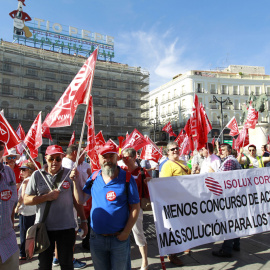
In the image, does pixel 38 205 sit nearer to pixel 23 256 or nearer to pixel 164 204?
pixel 164 204

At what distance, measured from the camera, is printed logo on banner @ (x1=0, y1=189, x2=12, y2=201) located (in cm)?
246

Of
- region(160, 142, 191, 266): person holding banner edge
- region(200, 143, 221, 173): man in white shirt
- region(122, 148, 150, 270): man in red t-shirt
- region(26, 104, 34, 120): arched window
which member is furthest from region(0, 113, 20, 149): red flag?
region(26, 104, 34, 120): arched window

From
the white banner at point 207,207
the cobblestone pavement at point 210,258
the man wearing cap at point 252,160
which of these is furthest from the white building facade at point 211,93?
the white banner at point 207,207

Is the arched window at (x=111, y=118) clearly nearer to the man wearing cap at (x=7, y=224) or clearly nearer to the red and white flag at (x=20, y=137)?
Result: the red and white flag at (x=20, y=137)

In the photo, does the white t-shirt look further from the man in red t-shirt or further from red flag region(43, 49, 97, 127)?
red flag region(43, 49, 97, 127)

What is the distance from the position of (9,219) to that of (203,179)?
2698mm

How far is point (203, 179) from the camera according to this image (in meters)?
3.97

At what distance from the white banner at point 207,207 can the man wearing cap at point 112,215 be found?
3.10 feet

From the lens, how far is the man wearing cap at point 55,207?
2.79 meters

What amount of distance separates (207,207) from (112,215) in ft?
6.26

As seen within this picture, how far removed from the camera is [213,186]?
403cm

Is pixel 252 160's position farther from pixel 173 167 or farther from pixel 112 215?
pixel 112 215

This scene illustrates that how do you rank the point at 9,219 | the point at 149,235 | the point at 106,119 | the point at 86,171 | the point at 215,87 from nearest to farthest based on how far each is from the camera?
the point at 9,219, the point at 86,171, the point at 149,235, the point at 106,119, the point at 215,87

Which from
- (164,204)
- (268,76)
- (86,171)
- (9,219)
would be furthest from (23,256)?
(268,76)
